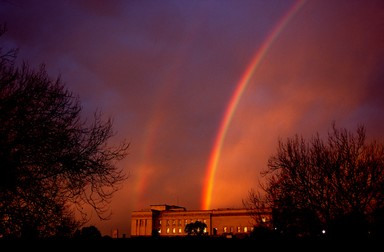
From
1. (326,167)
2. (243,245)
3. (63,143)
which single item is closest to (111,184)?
(63,143)

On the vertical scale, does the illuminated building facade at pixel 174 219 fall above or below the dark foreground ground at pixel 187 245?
above

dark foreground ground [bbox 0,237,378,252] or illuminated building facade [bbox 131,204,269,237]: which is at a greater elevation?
illuminated building facade [bbox 131,204,269,237]

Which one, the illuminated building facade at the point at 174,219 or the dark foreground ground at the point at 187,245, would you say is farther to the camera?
the illuminated building facade at the point at 174,219

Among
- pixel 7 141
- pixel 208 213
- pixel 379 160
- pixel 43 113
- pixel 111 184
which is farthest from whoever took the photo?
pixel 208 213

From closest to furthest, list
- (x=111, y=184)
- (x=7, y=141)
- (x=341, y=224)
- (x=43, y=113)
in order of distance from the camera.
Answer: (x=7, y=141) → (x=43, y=113) → (x=111, y=184) → (x=341, y=224)

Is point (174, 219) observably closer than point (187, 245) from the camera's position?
No

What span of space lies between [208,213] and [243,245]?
4974 inches

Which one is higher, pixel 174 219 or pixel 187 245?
pixel 174 219

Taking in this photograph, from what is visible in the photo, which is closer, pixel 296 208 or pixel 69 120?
pixel 69 120

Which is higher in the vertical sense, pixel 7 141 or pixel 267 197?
pixel 267 197

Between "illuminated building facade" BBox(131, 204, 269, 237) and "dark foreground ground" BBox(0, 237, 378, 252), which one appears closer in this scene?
"dark foreground ground" BBox(0, 237, 378, 252)

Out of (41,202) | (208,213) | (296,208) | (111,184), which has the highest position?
(208,213)

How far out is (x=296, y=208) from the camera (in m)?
27.9

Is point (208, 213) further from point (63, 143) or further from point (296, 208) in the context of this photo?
point (63, 143)
